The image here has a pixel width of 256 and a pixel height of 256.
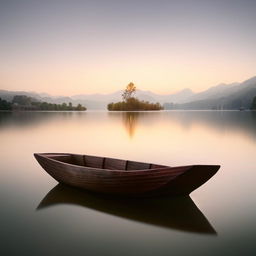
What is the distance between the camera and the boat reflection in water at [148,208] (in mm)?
7348

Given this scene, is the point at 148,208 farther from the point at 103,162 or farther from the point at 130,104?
the point at 130,104

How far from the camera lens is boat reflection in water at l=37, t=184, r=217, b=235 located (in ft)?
24.1

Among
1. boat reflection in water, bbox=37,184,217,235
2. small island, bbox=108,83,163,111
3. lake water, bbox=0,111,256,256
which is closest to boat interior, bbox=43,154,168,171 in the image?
lake water, bbox=0,111,256,256

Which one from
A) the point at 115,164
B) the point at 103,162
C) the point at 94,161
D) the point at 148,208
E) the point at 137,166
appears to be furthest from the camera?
the point at 94,161

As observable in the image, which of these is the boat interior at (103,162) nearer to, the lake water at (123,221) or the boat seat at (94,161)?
the boat seat at (94,161)

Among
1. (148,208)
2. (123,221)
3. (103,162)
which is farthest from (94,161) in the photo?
(123,221)

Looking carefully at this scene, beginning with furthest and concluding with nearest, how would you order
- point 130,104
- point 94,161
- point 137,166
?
point 130,104, point 94,161, point 137,166

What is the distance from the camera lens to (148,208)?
834cm

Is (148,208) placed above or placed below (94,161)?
below

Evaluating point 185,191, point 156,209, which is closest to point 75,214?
point 156,209

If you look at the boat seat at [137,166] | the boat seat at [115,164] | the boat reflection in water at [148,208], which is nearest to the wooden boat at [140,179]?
the boat seat at [137,166]

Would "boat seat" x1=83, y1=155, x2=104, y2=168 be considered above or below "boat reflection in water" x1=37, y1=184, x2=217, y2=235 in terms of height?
above

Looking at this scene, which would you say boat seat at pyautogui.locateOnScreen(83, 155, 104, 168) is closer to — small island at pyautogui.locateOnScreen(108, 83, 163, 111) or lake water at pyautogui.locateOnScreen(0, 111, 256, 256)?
lake water at pyautogui.locateOnScreen(0, 111, 256, 256)

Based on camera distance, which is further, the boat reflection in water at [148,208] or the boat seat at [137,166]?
the boat seat at [137,166]
